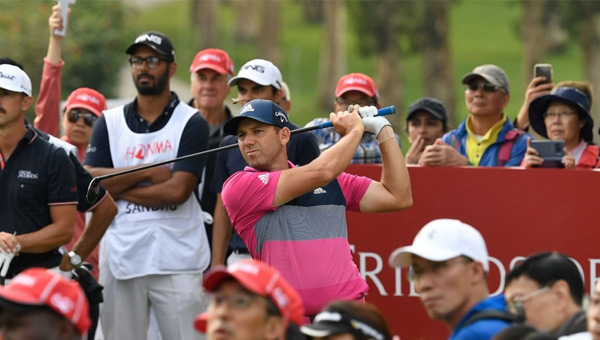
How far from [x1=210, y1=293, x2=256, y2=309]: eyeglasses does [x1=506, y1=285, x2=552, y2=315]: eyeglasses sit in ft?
4.70

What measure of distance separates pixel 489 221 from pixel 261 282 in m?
4.41

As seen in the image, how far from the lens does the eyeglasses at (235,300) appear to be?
587 centimetres

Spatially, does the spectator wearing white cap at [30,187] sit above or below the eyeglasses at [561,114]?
below

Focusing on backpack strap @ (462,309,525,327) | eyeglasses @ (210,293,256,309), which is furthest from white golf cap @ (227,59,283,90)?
eyeglasses @ (210,293,256,309)

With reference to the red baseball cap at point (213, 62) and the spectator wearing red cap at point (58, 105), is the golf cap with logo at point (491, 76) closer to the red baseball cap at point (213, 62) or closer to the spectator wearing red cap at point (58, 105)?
the red baseball cap at point (213, 62)

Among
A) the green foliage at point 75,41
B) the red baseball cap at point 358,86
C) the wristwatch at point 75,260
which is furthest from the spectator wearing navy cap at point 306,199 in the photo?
the green foliage at point 75,41

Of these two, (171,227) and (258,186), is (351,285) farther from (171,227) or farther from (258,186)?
(171,227)

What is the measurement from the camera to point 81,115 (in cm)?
1138

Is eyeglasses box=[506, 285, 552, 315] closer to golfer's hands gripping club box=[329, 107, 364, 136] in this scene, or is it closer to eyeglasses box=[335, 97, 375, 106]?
golfer's hands gripping club box=[329, 107, 364, 136]

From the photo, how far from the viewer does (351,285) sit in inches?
312

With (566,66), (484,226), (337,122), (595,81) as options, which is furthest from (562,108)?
(566,66)

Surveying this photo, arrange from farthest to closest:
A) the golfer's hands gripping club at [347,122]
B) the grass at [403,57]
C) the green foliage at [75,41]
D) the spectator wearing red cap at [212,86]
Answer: the grass at [403,57] < the green foliage at [75,41] < the spectator wearing red cap at [212,86] < the golfer's hands gripping club at [347,122]

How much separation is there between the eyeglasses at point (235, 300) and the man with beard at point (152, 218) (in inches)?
155

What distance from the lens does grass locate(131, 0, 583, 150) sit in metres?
50.2
